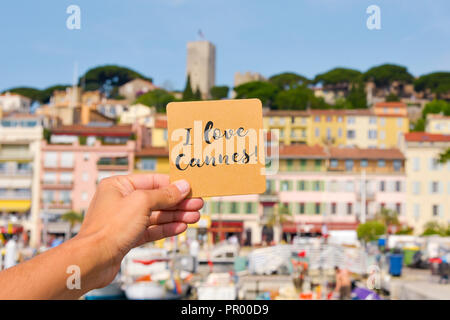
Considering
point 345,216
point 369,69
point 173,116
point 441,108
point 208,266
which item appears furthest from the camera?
point 369,69

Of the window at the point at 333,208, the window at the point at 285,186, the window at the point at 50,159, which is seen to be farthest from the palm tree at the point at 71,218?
the window at the point at 333,208

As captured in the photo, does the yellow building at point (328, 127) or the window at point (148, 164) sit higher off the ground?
the yellow building at point (328, 127)

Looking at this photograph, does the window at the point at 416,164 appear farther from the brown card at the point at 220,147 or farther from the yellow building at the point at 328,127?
the brown card at the point at 220,147


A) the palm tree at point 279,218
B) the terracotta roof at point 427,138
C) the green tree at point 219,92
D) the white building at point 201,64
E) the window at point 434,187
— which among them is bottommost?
the palm tree at point 279,218

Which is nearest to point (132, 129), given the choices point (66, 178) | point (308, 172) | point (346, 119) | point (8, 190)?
point (66, 178)

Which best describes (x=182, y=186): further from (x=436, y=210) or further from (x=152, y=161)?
(x=436, y=210)

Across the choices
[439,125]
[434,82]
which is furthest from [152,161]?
[434,82]

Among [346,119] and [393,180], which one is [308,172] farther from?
[346,119]
